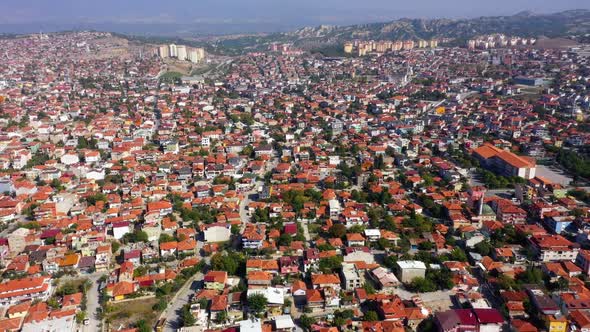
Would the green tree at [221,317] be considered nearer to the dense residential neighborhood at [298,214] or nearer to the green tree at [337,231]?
the dense residential neighborhood at [298,214]

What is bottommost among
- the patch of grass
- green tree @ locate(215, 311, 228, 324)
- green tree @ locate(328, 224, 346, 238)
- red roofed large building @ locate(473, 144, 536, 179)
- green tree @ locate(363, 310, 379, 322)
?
the patch of grass

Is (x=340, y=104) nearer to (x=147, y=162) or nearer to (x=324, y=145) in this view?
(x=324, y=145)

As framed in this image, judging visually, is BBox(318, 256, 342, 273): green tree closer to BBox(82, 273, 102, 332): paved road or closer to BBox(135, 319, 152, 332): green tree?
BBox(135, 319, 152, 332): green tree

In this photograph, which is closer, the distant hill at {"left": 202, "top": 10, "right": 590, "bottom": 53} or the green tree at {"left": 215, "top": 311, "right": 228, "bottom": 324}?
the green tree at {"left": 215, "top": 311, "right": 228, "bottom": 324}

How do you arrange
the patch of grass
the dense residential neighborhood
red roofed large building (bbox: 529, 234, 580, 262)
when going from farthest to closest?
red roofed large building (bbox: 529, 234, 580, 262) < the dense residential neighborhood < the patch of grass

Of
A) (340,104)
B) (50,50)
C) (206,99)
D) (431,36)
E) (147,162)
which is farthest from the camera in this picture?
(431,36)

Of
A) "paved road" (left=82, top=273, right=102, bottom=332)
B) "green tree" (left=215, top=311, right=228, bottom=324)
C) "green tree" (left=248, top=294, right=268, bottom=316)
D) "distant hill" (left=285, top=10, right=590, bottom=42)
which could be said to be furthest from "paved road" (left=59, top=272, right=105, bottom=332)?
"distant hill" (left=285, top=10, right=590, bottom=42)

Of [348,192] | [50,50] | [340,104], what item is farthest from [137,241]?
[50,50]

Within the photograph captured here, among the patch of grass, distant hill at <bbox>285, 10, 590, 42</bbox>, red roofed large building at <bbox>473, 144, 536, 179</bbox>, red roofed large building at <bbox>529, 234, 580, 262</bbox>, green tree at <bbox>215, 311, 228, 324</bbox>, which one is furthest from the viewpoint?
distant hill at <bbox>285, 10, 590, 42</bbox>
